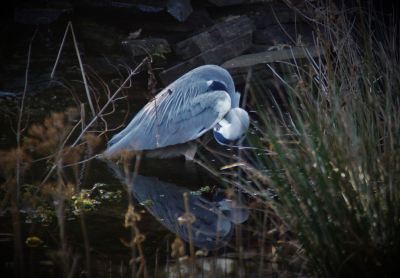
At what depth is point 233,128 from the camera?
4734 millimetres

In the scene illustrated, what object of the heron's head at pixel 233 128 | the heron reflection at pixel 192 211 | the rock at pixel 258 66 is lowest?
the heron reflection at pixel 192 211

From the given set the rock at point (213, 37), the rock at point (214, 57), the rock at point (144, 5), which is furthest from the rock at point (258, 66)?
the rock at point (144, 5)

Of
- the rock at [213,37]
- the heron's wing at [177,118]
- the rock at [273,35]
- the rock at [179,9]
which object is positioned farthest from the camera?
the rock at [273,35]

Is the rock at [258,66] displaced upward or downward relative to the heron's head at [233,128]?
upward

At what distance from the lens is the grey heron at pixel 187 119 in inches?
193

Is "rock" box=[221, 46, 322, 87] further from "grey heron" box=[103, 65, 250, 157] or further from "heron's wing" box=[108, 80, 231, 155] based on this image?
"heron's wing" box=[108, 80, 231, 155]

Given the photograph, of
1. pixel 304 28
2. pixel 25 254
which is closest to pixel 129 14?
pixel 304 28

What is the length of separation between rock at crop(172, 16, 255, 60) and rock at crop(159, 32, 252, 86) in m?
0.13

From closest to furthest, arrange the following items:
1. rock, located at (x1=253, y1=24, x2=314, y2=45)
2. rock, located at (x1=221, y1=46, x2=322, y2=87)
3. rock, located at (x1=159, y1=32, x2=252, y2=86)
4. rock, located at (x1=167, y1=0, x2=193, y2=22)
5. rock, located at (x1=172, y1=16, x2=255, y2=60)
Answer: rock, located at (x1=221, y1=46, x2=322, y2=87)
rock, located at (x1=159, y1=32, x2=252, y2=86)
rock, located at (x1=172, y1=16, x2=255, y2=60)
rock, located at (x1=167, y1=0, x2=193, y2=22)
rock, located at (x1=253, y1=24, x2=314, y2=45)

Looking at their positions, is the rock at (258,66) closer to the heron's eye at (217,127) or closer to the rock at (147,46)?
the rock at (147,46)

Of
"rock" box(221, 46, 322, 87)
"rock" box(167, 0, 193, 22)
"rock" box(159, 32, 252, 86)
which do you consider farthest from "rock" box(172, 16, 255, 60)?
"rock" box(221, 46, 322, 87)

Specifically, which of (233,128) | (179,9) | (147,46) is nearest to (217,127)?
(233,128)

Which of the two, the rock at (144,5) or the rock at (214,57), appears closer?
the rock at (214,57)

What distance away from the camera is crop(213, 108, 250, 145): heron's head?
471 centimetres
